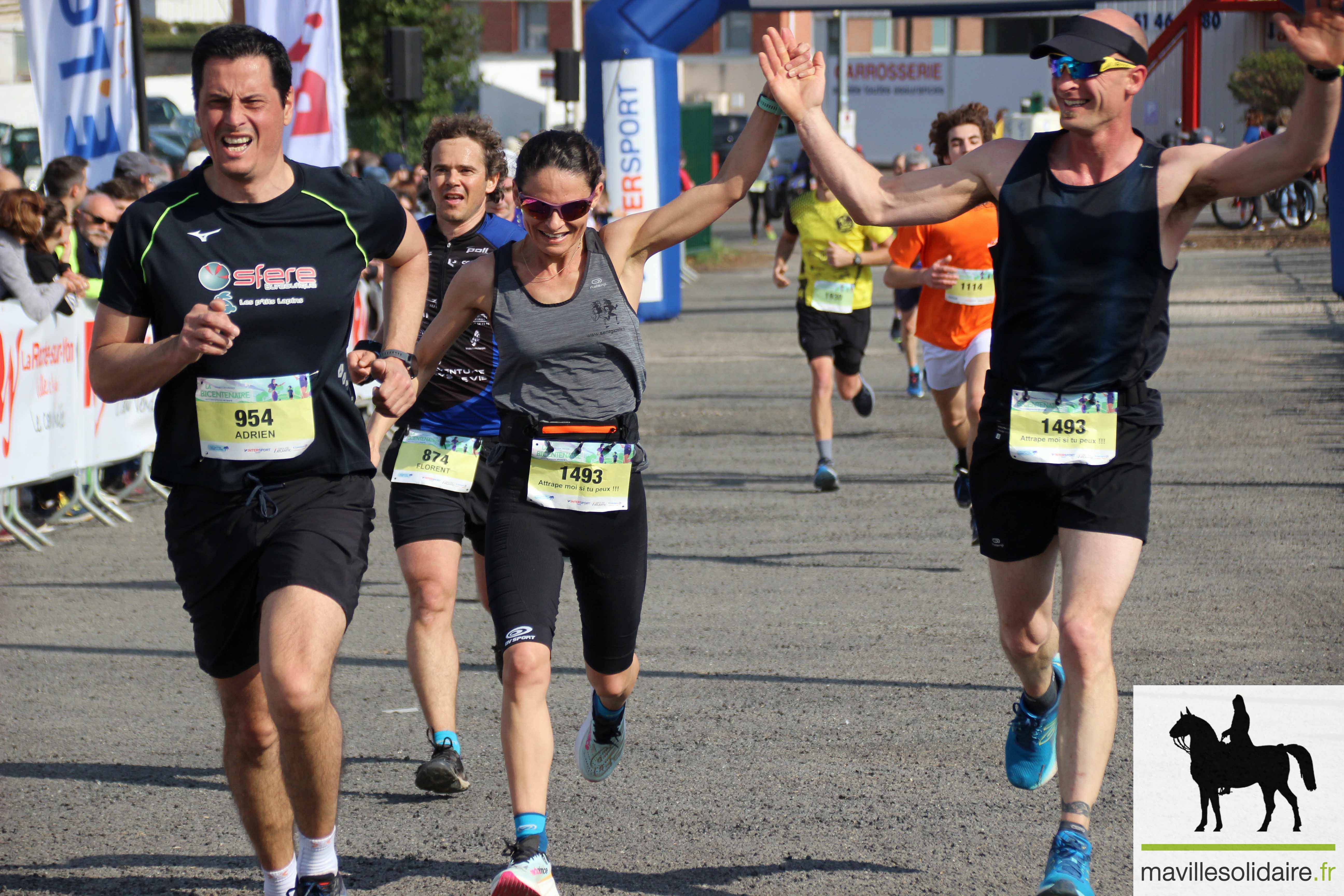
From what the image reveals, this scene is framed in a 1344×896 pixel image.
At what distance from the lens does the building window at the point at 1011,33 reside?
65625mm

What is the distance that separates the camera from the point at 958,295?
8117mm

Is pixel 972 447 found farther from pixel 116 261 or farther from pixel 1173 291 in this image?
pixel 1173 291

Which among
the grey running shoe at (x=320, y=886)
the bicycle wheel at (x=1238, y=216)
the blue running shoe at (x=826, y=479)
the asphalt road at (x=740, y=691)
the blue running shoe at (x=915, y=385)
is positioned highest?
the grey running shoe at (x=320, y=886)

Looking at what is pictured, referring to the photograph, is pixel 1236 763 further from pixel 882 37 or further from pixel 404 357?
pixel 882 37

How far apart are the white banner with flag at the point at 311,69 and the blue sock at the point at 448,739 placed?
24.0ft

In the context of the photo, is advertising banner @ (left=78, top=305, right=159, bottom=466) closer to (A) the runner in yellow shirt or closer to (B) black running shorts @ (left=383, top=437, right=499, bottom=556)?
(A) the runner in yellow shirt

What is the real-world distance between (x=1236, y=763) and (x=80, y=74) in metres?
9.63

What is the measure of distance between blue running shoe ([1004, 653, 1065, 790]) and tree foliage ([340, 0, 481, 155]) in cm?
3416

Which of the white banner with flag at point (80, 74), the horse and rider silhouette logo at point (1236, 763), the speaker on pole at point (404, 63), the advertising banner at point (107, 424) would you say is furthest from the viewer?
the speaker on pole at point (404, 63)

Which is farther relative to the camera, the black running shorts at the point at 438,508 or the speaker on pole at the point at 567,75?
the speaker on pole at the point at 567,75

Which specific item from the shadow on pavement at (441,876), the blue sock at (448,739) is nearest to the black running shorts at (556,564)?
the shadow on pavement at (441,876)

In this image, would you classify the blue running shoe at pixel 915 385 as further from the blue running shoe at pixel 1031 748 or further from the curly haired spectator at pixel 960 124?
the blue running shoe at pixel 1031 748

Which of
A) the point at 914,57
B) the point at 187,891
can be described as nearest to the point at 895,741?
the point at 187,891

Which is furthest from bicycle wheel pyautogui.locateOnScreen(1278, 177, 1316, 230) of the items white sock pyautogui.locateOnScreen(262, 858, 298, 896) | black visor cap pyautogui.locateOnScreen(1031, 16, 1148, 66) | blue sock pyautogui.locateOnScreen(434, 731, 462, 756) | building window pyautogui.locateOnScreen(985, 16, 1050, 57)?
building window pyautogui.locateOnScreen(985, 16, 1050, 57)
